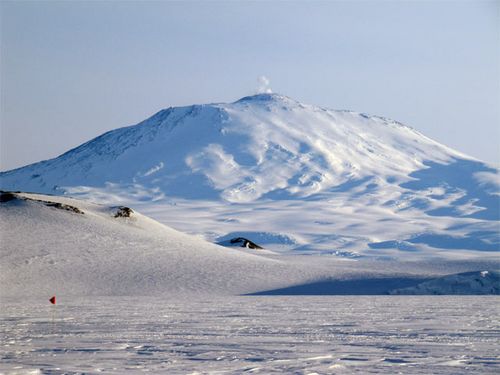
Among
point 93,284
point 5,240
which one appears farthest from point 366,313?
point 5,240

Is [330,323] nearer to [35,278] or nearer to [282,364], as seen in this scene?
[282,364]

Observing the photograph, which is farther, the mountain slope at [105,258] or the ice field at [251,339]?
the mountain slope at [105,258]

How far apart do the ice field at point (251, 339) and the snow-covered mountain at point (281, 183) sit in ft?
318

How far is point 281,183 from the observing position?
170000 mm

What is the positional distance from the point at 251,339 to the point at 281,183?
15357 centimetres

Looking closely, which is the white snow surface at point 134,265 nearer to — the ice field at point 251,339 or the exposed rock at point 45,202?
the exposed rock at point 45,202

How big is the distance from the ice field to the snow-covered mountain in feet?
318

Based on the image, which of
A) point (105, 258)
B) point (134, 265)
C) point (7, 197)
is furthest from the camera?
point (7, 197)

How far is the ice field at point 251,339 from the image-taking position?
1326 cm

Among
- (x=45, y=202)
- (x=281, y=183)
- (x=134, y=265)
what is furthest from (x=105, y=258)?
(x=281, y=183)

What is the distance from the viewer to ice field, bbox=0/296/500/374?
1326 cm

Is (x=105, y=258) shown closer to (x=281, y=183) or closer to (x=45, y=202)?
(x=45, y=202)

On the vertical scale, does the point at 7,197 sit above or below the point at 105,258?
above

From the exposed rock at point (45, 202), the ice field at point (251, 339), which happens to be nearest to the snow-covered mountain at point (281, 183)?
the exposed rock at point (45, 202)
